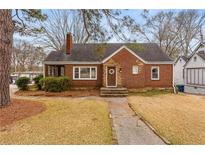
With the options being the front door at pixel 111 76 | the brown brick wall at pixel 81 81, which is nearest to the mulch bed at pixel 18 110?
the brown brick wall at pixel 81 81

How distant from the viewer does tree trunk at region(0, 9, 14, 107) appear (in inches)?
238

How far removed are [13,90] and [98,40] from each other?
9.35ft

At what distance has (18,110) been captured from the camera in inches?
249

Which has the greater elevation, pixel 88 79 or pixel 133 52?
pixel 133 52

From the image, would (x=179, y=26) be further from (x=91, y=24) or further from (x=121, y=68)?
(x=121, y=68)

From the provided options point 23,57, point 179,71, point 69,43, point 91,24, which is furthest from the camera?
point 179,71

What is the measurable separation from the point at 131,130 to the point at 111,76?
7.01m

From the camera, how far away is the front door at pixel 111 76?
39.2ft

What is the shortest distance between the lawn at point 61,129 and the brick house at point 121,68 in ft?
16.7

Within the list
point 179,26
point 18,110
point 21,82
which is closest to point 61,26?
point 21,82

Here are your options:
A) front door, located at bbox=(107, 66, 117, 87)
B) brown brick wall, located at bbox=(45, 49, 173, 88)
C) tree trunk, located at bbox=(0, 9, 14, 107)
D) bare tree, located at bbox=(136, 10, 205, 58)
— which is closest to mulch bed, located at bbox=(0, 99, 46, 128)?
tree trunk, located at bbox=(0, 9, 14, 107)
